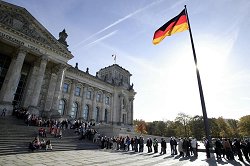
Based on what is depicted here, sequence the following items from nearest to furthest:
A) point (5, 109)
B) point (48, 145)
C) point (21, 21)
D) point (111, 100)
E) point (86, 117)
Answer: point (48, 145) < point (5, 109) < point (21, 21) < point (86, 117) < point (111, 100)

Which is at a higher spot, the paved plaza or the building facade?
the building facade

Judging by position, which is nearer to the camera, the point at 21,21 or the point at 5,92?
the point at 5,92

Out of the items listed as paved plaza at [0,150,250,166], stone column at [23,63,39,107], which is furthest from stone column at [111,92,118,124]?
paved plaza at [0,150,250,166]

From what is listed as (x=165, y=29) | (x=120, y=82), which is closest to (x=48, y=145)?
(x=165, y=29)

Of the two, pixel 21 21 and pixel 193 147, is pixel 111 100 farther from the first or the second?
pixel 193 147

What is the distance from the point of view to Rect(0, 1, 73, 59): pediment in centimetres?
2446

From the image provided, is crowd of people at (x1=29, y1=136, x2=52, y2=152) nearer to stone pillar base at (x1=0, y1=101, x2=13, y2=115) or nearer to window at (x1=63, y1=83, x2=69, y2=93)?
stone pillar base at (x1=0, y1=101, x2=13, y2=115)

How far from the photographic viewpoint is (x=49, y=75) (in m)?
31.5

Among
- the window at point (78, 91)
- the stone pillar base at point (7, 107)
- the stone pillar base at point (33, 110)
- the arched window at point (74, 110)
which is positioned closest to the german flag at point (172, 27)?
the stone pillar base at point (33, 110)

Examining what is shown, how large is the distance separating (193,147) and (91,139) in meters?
13.2

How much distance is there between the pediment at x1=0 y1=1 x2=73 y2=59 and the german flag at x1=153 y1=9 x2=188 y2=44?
20824 mm

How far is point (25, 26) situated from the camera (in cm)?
2659

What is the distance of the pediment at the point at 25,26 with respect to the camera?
24.5m

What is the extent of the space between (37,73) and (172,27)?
954 inches
